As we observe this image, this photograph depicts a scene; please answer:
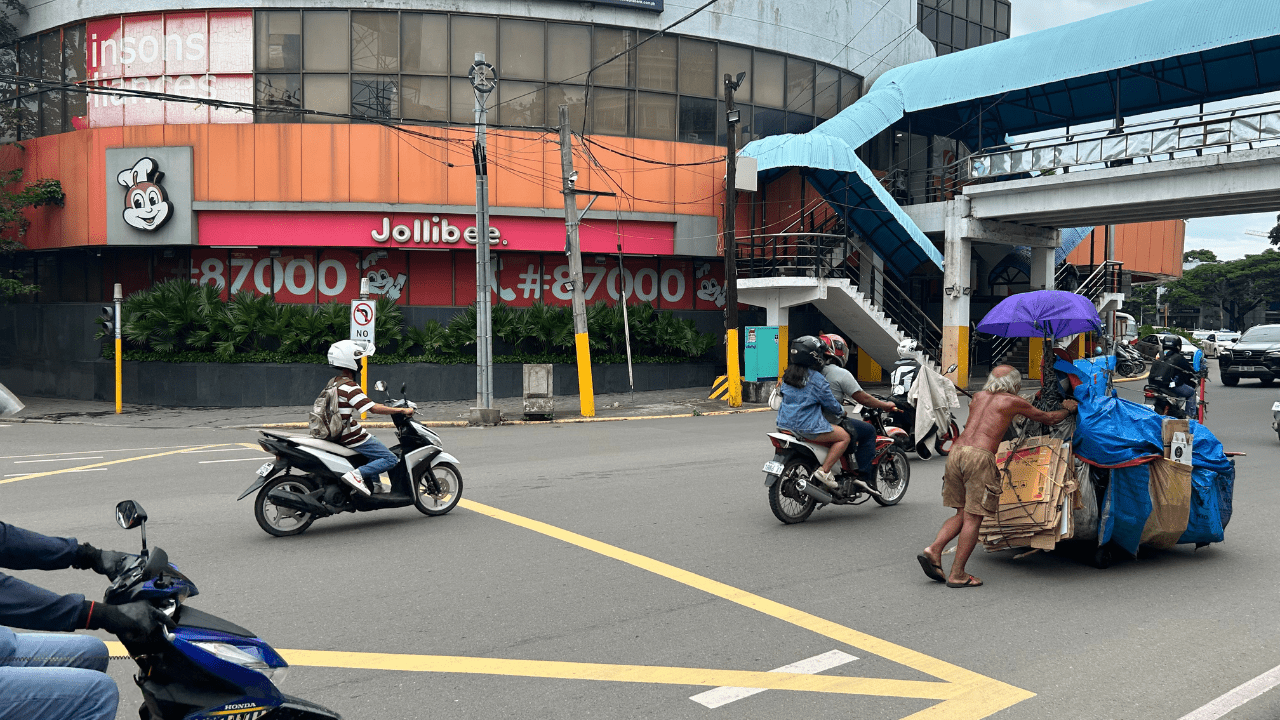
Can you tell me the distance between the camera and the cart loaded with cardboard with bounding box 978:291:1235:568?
6.35 metres

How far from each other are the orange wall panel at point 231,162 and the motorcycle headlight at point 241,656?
75.2 ft

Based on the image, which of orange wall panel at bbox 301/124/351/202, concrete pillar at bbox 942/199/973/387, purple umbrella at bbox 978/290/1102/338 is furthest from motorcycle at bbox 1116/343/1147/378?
purple umbrella at bbox 978/290/1102/338

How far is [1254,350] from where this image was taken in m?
25.3

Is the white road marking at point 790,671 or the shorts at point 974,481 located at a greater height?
the shorts at point 974,481

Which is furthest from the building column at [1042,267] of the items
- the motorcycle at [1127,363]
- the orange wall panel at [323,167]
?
the orange wall panel at [323,167]

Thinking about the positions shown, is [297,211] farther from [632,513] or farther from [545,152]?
[632,513]

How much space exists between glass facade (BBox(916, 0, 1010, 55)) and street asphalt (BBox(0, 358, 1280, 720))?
29.2 meters

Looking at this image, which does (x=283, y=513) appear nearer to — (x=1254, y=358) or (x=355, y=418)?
(x=355, y=418)

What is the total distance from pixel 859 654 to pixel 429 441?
4.94 metres

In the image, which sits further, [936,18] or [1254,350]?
[936,18]

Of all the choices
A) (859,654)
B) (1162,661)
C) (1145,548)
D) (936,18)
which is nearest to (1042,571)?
(1145,548)

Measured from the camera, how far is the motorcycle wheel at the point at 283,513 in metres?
7.77

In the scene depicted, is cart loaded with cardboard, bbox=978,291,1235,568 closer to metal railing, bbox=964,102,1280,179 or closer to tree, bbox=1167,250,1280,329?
metal railing, bbox=964,102,1280,179

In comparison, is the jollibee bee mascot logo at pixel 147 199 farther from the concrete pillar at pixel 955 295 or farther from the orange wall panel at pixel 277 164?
the concrete pillar at pixel 955 295
